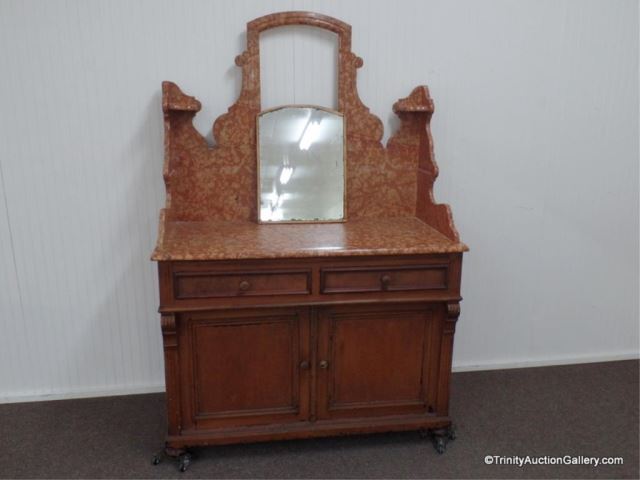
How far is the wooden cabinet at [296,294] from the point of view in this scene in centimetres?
180

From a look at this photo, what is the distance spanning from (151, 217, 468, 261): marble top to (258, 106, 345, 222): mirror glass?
0.07 m

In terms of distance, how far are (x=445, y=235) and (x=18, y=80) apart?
1712mm

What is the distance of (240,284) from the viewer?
1783mm

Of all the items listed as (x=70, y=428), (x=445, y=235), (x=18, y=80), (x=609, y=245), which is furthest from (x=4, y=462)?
(x=609, y=245)

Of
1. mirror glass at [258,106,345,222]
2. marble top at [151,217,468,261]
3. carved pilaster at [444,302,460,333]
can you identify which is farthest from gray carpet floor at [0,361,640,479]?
mirror glass at [258,106,345,222]

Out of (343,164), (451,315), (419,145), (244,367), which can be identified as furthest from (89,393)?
(419,145)

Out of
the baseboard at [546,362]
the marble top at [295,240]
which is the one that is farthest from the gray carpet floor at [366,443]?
the marble top at [295,240]

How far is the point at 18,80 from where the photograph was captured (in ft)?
6.74

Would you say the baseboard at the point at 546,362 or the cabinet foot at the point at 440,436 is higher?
the baseboard at the point at 546,362

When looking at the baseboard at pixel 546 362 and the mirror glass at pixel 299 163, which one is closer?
the mirror glass at pixel 299 163

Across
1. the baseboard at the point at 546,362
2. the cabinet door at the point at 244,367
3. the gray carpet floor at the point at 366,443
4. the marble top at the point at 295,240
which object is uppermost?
the marble top at the point at 295,240

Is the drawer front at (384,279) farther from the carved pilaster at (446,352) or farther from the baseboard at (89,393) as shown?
the baseboard at (89,393)

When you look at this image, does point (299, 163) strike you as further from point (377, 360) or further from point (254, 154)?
point (377, 360)

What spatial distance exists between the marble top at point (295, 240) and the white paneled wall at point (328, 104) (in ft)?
1.24
